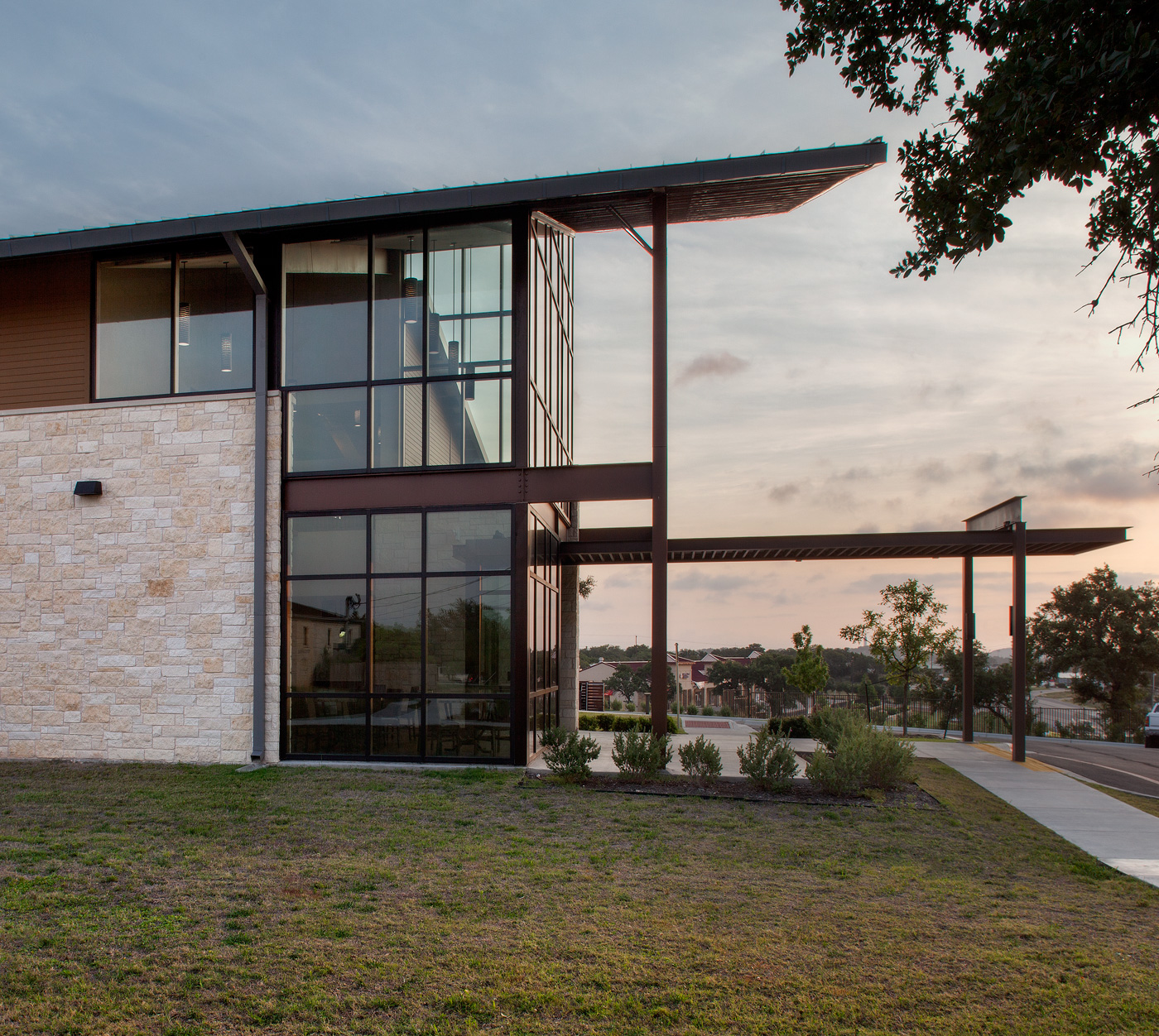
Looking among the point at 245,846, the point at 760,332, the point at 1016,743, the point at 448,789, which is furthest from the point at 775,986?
the point at 760,332

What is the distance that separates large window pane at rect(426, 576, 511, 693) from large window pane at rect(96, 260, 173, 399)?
5.66m

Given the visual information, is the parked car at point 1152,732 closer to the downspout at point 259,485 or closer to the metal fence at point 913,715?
the metal fence at point 913,715

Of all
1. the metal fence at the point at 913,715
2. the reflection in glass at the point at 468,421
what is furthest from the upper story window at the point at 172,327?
the metal fence at the point at 913,715

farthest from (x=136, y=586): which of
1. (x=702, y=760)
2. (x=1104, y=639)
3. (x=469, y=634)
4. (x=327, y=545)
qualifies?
(x=1104, y=639)

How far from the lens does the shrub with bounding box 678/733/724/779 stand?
10023mm

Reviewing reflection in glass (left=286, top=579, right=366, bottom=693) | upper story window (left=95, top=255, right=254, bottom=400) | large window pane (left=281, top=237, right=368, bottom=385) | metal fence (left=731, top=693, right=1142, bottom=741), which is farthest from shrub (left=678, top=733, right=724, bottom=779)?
upper story window (left=95, top=255, right=254, bottom=400)

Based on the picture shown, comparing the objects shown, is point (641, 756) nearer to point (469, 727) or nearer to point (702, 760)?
point (702, 760)

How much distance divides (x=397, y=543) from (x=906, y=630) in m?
13.3

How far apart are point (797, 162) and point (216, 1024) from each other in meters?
10.8

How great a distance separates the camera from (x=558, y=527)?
584 inches

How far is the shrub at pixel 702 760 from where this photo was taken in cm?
1002

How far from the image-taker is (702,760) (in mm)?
10094

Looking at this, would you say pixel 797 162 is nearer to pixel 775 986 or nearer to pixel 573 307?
pixel 573 307

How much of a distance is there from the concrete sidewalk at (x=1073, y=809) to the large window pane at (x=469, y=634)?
676cm
